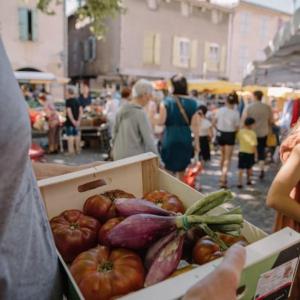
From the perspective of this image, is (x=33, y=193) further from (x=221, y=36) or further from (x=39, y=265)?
(x=221, y=36)

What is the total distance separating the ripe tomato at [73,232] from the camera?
3.66 feet

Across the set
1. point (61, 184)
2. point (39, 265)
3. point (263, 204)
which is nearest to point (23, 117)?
point (39, 265)

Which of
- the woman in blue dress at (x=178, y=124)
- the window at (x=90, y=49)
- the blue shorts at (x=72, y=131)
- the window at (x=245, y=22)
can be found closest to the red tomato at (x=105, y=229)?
the woman in blue dress at (x=178, y=124)

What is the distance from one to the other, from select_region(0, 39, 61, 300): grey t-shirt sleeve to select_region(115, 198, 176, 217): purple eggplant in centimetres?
41

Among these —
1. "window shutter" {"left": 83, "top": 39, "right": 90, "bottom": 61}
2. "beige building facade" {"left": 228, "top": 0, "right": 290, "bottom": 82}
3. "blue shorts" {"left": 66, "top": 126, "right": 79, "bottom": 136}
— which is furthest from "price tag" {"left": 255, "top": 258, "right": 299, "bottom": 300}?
"beige building facade" {"left": 228, "top": 0, "right": 290, "bottom": 82}

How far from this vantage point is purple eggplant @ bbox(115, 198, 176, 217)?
1116mm

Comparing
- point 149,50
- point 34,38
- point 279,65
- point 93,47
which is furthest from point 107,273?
point 93,47

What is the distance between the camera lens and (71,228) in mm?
1175

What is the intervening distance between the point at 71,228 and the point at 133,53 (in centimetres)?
2085

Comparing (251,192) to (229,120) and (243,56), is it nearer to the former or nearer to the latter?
(229,120)

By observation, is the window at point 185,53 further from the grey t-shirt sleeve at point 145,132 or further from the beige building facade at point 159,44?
the grey t-shirt sleeve at point 145,132

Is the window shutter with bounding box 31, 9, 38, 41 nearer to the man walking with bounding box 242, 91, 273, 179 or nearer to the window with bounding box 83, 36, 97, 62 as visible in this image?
the window with bounding box 83, 36, 97, 62

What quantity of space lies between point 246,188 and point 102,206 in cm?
522

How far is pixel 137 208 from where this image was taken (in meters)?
1.15
